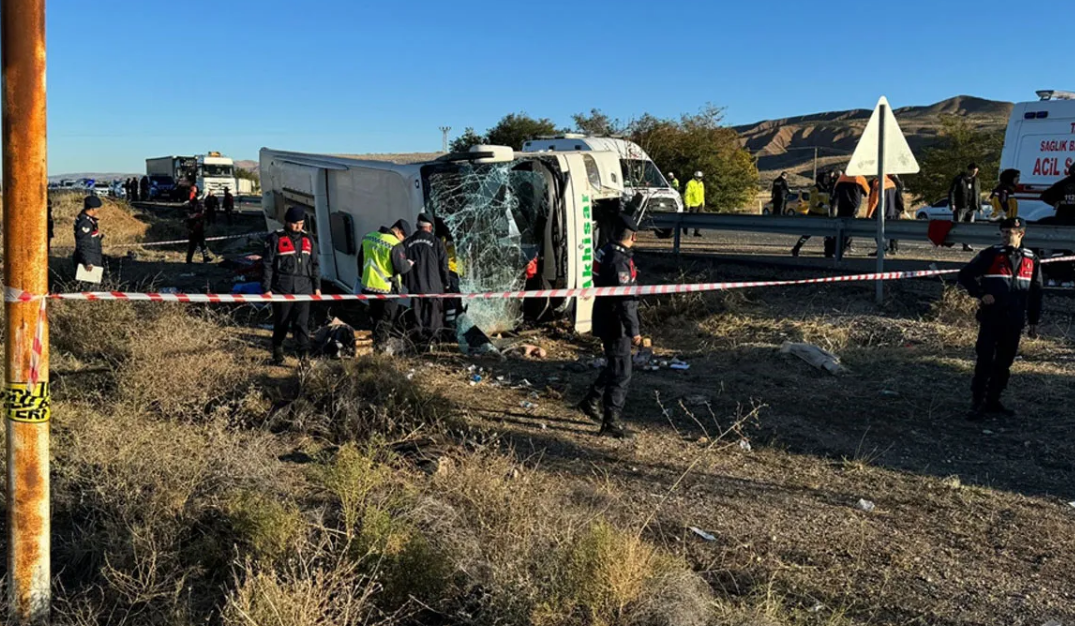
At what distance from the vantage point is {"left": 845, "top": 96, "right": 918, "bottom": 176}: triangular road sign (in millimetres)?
10133

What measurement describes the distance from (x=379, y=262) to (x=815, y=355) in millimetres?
4396

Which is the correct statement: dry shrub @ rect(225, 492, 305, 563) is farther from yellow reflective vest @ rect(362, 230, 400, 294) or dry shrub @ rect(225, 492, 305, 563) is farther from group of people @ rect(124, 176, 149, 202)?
group of people @ rect(124, 176, 149, 202)

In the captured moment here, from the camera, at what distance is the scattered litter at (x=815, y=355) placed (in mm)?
8031

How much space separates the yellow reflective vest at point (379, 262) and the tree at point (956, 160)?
33007mm

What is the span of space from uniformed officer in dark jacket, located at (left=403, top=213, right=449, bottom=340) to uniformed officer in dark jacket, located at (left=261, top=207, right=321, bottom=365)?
1.02 m

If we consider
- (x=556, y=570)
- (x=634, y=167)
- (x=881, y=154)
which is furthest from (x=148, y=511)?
(x=634, y=167)

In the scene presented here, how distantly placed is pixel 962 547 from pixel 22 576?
4.31 m

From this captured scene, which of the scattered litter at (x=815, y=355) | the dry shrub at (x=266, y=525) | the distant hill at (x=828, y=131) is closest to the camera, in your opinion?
the dry shrub at (x=266, y=525)

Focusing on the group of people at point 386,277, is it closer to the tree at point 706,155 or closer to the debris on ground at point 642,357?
the debris on ground at point 642,357

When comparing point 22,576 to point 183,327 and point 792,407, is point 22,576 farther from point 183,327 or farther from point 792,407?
point 792,407

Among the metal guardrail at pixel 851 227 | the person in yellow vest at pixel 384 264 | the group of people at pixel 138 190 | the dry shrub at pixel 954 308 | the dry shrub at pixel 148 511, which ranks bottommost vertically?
the dry shrub at pixel 148 511

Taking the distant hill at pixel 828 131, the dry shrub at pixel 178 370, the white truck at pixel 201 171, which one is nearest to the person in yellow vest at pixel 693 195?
the dry shrub at pixel 178 370

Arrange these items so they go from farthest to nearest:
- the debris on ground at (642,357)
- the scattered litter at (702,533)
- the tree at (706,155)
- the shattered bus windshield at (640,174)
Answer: the tree at (706,155) → the shattered bus windshield at (640,174) → the debris on ground at (642,357) → the scattered litter at (702,533)

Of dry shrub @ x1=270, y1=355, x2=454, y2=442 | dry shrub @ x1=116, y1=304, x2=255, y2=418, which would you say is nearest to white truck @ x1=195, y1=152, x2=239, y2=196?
dry shrub @ x1=116, y1=304, x2=255, y2=418
